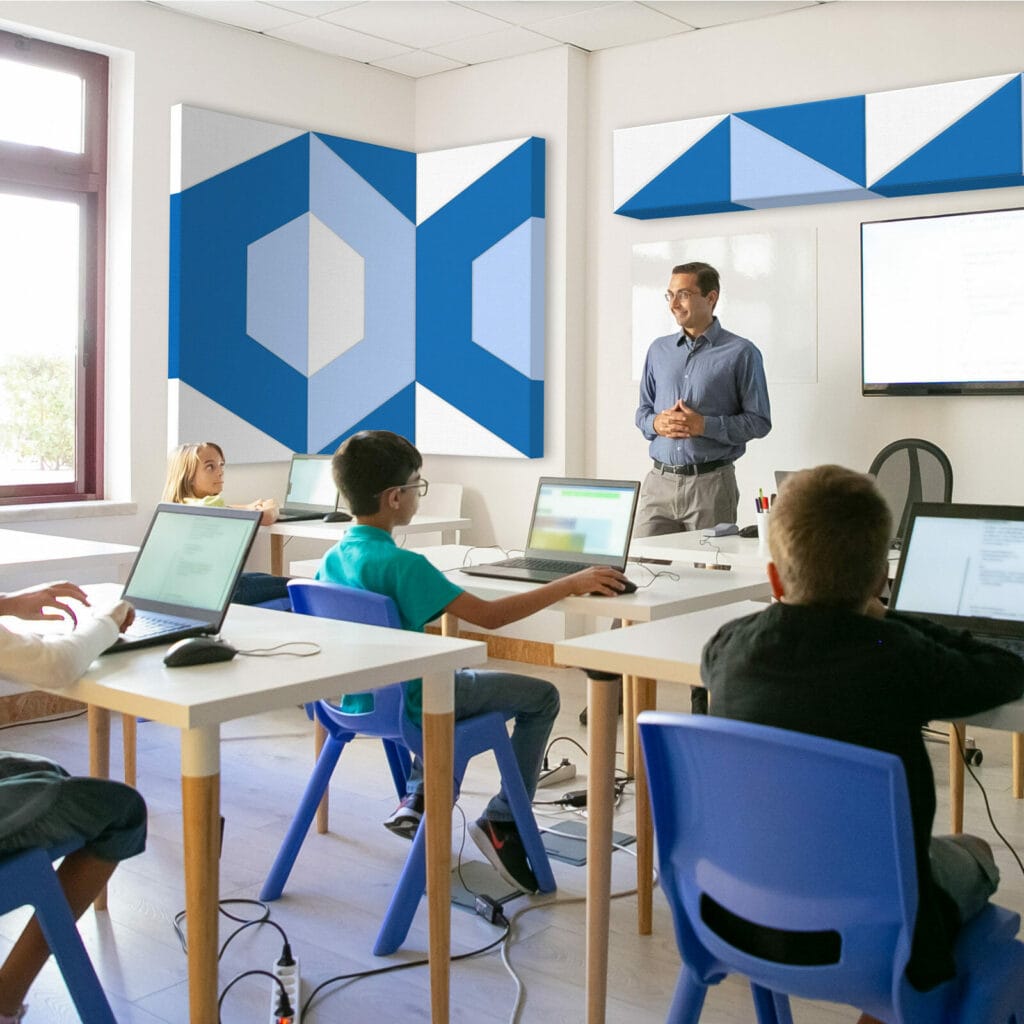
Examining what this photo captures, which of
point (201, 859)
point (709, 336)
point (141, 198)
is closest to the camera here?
point (201, 859)

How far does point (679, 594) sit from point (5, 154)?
3.55m

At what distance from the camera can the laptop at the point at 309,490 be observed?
219 inches

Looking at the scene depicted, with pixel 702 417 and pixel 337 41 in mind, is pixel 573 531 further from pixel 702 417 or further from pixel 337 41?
pixel 337 41

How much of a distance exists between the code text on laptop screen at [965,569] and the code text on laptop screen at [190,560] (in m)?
1.32

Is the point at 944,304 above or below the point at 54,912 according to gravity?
above

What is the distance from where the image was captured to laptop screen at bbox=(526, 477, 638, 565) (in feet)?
11.2

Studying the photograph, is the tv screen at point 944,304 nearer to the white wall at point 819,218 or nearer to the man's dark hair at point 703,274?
the white wall at point 819,218

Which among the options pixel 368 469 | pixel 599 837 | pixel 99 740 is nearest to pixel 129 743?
pixel 99 740

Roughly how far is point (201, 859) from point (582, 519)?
1.83m

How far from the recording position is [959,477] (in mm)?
5102

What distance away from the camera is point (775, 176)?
5.42 m

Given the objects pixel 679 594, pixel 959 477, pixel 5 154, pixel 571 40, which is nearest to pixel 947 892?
pixel 679 594

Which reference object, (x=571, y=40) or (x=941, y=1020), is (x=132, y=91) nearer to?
(x=571, y=40)

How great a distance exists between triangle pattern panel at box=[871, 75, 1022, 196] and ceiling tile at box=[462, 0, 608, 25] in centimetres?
154
